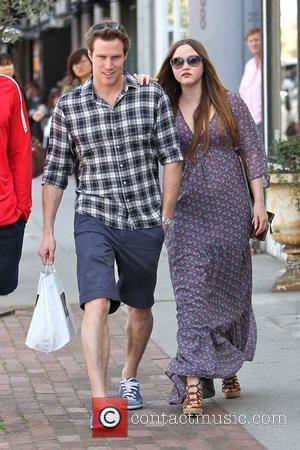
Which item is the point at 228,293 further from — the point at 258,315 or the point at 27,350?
the point at 258,315

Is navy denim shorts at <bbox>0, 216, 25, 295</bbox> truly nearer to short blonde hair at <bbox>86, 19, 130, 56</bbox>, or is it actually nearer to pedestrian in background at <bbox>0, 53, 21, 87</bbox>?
short blonde hair at <bbox>86, 19, 130, 56</bbox>

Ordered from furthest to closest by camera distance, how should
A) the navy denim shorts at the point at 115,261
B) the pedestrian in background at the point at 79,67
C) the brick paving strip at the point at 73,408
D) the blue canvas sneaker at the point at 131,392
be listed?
the pedestrian in background at the point at 79,67
the blue canvas sneaker at the point at 131,392
the navy denim shorts at the point at 115,261
the brick paving strip at the point at 73,408

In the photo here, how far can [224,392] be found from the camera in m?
6.52

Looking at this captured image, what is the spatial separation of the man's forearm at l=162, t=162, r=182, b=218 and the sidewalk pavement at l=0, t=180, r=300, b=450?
1030 mm

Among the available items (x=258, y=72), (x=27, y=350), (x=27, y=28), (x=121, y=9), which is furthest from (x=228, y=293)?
(x=27, y=28)

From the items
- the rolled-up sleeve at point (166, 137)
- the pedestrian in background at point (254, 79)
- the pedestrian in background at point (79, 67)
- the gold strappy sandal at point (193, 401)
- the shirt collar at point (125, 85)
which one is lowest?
the gold strappy sandal at point (193, 401)

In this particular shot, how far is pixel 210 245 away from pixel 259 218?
10.8 inches

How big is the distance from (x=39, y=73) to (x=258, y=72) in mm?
25383

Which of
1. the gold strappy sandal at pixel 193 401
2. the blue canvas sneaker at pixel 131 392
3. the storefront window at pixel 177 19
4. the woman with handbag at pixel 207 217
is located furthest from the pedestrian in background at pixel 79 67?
the storefront window at pixel 177 19

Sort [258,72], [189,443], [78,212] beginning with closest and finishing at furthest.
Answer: [189,443] < [78,212] < [258,72]

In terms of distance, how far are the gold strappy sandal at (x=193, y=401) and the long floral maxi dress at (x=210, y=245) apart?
0.22 ft

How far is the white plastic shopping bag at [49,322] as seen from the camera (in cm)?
599

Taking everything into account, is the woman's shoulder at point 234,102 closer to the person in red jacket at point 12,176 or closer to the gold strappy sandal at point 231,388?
the person in red jacket at point 12,176

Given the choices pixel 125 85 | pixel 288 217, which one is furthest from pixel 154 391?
pixel 288 217
